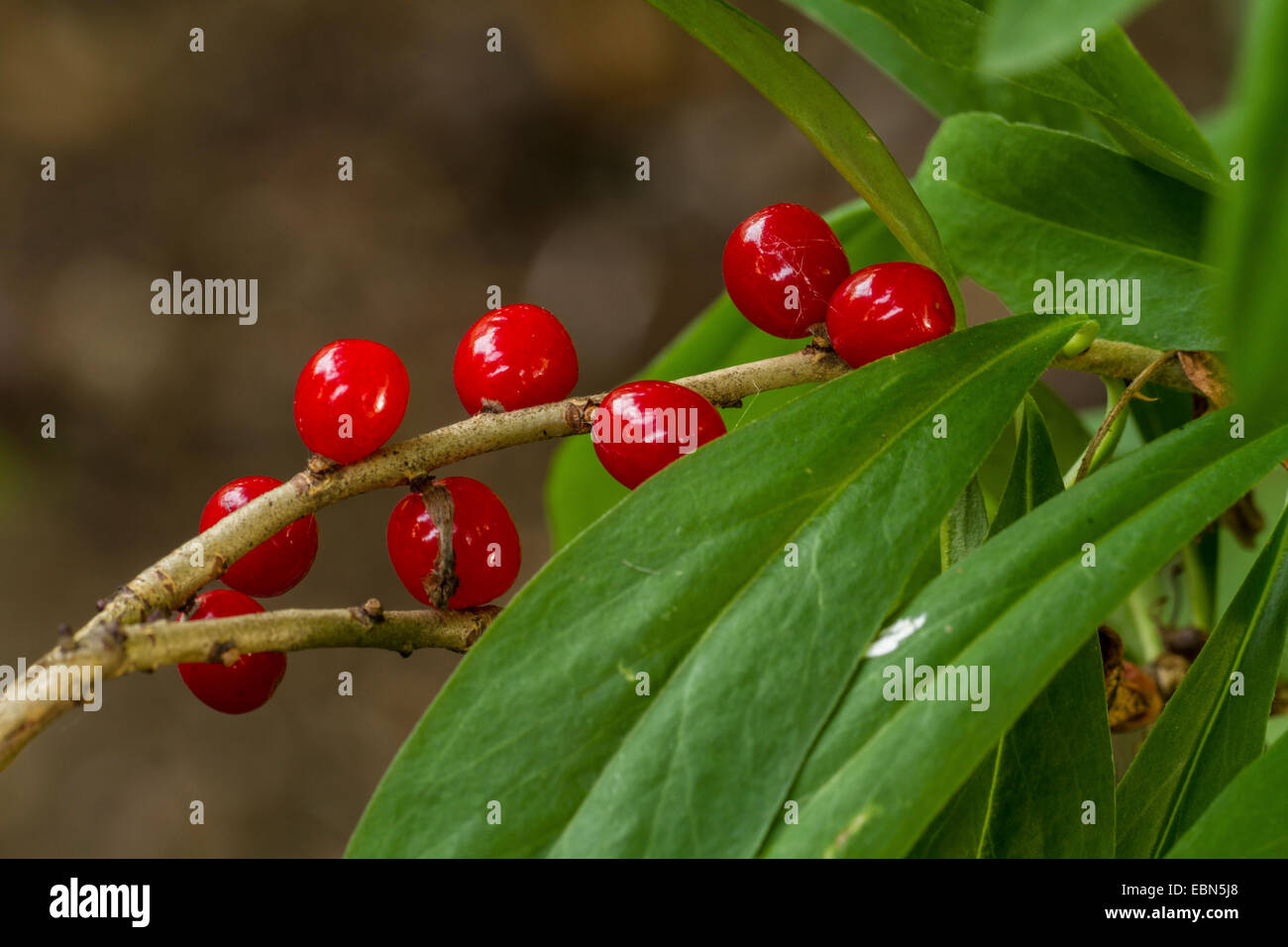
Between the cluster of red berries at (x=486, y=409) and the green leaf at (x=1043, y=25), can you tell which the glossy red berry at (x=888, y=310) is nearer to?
Answer: the cluster of red berries at (x=486, y=409)

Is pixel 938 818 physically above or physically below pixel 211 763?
above

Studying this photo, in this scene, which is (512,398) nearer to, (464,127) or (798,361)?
(798,361)

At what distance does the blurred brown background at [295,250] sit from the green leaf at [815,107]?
5.02ft

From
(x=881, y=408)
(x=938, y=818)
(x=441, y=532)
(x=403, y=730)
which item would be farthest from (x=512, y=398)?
(x=403, y=730)

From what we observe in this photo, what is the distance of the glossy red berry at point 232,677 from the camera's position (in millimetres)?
500

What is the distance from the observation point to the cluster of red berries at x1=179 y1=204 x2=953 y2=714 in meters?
0.50

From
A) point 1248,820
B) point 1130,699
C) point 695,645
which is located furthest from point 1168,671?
point 695,645

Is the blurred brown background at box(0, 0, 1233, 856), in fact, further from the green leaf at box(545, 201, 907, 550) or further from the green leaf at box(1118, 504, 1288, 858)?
the green leaf at box(1118, 504, 1288, 858)

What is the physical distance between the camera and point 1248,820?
0.44 m

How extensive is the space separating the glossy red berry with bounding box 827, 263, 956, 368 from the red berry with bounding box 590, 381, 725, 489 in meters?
0.08

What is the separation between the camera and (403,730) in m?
2.03

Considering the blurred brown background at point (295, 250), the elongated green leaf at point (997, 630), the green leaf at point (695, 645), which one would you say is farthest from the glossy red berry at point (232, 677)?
the blurred brown background at point (295, 250)
